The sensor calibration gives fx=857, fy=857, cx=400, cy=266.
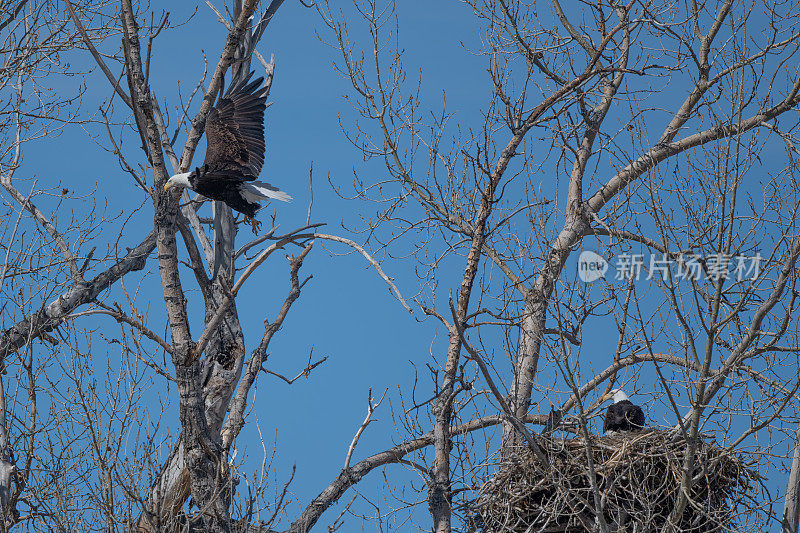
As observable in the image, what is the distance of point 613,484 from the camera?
6.02 meters

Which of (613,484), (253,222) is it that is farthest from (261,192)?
(613,484)

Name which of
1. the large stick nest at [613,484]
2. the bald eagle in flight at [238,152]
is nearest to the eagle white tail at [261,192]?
the bald eagle in flight at [238,152]

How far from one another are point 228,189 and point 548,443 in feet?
13.7

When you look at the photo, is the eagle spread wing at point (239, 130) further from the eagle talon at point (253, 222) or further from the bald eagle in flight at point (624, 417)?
the bald eagle in flight at point (624, 417)

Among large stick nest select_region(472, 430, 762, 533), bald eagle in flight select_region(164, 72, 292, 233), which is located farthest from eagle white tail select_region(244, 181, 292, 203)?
large stick nest select_region(472, 430, 762, 533)

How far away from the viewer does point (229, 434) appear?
7.53 metres

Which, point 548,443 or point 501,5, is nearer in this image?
point 548,443

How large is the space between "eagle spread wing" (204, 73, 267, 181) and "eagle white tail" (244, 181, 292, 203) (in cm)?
9

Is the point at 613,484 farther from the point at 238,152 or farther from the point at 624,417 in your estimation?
the point at 238,152

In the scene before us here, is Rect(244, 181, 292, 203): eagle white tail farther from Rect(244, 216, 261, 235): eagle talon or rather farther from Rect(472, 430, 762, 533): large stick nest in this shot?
Rect(472, 430, 762, 533): large stick nest

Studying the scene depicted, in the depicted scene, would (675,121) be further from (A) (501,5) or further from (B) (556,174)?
(B) (556,174)

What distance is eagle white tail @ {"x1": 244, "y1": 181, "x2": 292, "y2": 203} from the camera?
28.7 ft

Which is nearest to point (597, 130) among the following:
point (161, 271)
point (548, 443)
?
point (548, 443)

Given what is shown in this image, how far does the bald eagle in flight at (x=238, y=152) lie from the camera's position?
8.61 m
